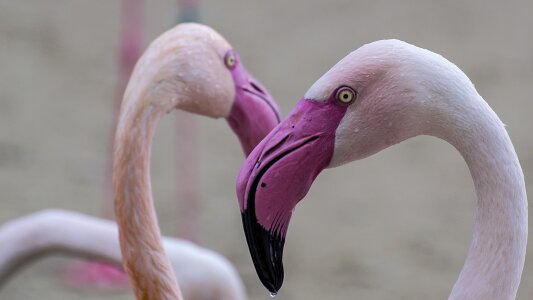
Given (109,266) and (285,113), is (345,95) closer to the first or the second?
(109,266)

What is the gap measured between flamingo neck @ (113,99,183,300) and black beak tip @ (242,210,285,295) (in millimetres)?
473

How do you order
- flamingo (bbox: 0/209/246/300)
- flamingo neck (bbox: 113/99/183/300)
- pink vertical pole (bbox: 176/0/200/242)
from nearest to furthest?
1. flamingo neck (bbox: 113/99/183/300)
2. flamingo (bbox: 0/209/246/300)
3. pink vertical pole (bbox: 176/0/200/242)

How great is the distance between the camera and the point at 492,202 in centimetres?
188

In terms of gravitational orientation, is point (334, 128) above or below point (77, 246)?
above

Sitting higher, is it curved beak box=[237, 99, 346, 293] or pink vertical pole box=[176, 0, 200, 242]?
curved beak box=[237, 99, 346, 293]

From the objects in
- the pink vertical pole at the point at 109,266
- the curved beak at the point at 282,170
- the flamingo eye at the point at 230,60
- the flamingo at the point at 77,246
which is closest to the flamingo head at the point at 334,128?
the curved beak at the point at 282,170

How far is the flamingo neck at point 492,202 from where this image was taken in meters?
1.87

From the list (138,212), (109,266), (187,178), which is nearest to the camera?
(138,212)

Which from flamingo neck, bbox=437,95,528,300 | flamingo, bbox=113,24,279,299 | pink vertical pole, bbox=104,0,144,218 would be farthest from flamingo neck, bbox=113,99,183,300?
pink vertical pole, bbox=104,0,144,218

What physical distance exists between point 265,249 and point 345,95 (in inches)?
11.8

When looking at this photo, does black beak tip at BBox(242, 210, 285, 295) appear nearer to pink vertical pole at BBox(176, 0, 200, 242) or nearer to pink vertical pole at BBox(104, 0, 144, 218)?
pink vertical pole at BBox(176, 0, 200, 242)

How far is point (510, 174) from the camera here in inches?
73.6

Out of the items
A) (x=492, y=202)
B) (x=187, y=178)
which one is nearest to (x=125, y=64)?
(x=187, y=178)

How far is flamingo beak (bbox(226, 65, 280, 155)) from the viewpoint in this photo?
2.68 meters
